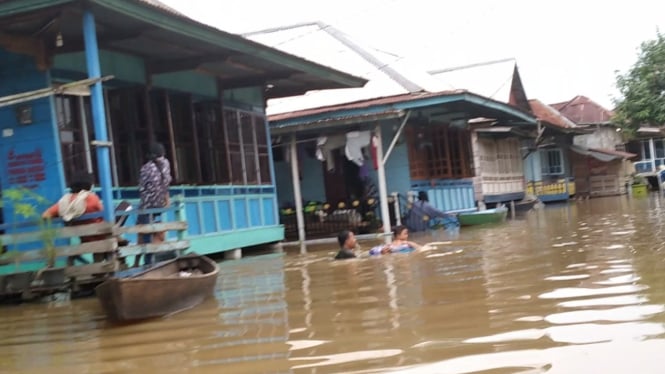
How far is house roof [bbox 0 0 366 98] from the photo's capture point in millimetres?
8227

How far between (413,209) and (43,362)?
1330cm

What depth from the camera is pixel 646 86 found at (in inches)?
1191

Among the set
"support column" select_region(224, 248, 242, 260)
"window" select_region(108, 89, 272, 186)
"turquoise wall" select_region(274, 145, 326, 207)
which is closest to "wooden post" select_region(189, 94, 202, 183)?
"window" select_region(108, 89, 272, 186)

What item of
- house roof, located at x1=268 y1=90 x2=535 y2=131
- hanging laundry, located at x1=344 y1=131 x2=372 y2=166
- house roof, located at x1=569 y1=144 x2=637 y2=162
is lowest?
house roof, located at x1=569 y1=144 x2=637 y2=162

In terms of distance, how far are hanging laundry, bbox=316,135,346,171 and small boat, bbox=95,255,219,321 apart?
993cm

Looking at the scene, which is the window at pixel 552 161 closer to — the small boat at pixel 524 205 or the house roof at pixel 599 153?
the house roof at pixel 599 153

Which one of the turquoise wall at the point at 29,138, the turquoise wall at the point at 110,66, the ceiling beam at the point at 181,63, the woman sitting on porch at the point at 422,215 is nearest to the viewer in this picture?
the turquoise wall at the point at 29,138

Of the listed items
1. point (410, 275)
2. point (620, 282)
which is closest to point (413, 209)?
point (410, 275)

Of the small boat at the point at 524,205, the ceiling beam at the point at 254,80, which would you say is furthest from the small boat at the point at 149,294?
the small boat at the point at 524,205

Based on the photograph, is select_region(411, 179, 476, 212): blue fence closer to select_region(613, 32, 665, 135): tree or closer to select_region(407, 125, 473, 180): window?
select_region(407, 125, 473, 180): window

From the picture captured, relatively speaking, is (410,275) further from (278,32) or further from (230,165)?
(278,32)

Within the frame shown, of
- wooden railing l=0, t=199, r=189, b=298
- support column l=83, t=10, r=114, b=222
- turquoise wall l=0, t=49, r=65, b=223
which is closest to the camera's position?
wooden railing l=0, t=199, r=189, b=298

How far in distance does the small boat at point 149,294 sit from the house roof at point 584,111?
35.3 m

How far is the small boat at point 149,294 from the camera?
5707 millimetres
